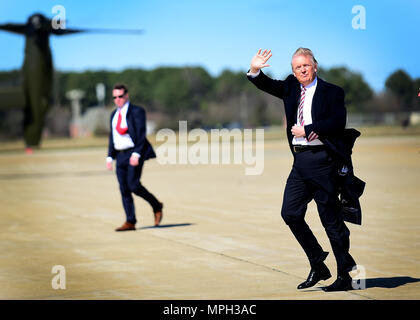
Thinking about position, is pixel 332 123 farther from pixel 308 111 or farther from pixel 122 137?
pixel 122 137

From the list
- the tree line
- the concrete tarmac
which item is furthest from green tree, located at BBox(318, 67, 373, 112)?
the concrete tarmac

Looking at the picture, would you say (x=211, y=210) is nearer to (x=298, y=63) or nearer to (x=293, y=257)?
(x=293, y=257)

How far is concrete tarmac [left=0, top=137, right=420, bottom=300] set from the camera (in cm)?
691

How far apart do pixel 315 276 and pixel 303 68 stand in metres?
1.80

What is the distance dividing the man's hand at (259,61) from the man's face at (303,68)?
0.27 meters

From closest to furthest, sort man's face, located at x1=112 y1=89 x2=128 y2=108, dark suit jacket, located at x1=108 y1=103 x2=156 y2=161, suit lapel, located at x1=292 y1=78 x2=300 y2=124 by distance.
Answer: suit lapel, located at x1=292 y1=78 x2=300 y2=124
dark suit jacket, located at x1=108 y1=103 x2=156 y2=161
man's face, located at x1=112 y1=89 x2=128 y2=108

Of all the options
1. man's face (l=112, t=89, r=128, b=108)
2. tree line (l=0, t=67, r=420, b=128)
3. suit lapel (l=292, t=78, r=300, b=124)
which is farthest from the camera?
tree line (l=0, t=67, r=420, b=128)

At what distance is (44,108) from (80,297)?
29677mm

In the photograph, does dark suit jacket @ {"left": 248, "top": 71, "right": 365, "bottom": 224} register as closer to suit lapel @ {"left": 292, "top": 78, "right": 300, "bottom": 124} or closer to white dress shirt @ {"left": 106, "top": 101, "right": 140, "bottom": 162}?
suit lapel @ {"left": 292, "top": 78, "right": 300, "bottom": 124}

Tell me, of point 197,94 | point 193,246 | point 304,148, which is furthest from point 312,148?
point 197,94

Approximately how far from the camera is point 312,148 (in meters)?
6.50

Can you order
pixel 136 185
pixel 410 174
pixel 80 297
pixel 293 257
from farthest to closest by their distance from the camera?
1. pixel 410 174
2. pixel 136 185
3. pixel 293 257
4. pixel 80 297

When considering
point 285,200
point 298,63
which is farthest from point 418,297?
point 298,63

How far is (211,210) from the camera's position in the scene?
1338 cm
